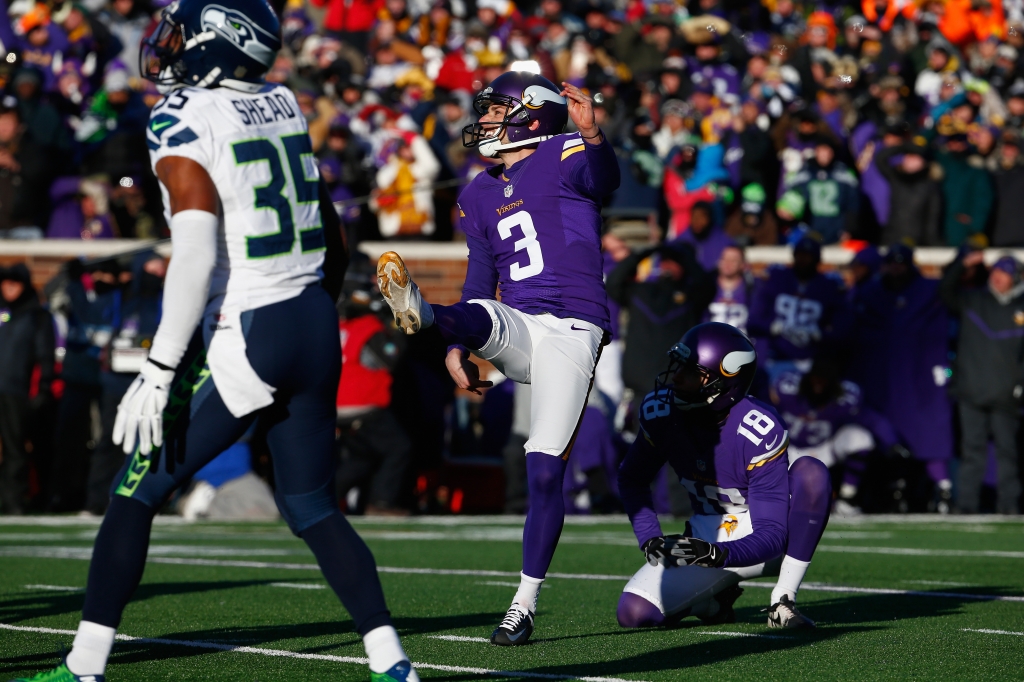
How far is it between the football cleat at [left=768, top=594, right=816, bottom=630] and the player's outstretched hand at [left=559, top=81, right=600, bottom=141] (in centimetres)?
202

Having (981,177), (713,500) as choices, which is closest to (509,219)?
(713,500)

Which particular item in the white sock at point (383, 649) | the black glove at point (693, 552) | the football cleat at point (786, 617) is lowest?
the football cleat at point (786, 617)

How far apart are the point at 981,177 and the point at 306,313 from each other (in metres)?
12.3

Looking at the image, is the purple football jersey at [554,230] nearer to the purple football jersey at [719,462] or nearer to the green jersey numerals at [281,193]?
the purple football jersey at [719,462]

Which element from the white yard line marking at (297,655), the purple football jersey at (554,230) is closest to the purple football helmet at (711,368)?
the purple football jersey at (554,230)

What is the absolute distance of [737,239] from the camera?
47.9 feet

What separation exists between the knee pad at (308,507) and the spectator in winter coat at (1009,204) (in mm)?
12526

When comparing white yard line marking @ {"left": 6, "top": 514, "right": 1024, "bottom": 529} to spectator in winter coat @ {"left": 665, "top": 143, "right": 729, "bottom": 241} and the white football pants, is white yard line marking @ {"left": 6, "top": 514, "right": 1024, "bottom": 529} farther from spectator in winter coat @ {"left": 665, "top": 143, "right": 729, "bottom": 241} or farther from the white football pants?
the white football pants

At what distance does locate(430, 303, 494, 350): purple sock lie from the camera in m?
5.35

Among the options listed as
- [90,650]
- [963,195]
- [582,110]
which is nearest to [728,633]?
[582,110]

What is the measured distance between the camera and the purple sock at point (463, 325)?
17.6ft

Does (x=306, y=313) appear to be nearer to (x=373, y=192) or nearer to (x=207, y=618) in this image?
(x=207, y=618)

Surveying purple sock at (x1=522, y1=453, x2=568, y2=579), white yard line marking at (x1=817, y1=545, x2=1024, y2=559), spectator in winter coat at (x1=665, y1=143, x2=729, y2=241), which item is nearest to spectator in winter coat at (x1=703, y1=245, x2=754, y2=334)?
spectator in winter coat at (x1=665, y1=143, x2=729, y2=241)

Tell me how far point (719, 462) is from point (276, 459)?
2.35 m
